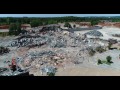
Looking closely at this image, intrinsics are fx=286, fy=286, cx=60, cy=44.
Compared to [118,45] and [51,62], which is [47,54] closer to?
[51,62]

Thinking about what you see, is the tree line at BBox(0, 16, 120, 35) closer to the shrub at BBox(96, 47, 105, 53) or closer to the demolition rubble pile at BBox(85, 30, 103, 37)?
the demolition rubble pile at BBox(85, 30, 103, 37)

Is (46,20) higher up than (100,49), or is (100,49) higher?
(46,20)

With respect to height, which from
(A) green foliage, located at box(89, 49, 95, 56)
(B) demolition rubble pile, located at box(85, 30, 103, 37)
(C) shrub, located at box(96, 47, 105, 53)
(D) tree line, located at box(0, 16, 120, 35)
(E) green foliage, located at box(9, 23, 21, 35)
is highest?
(D) tree line, located at box(0, 16, 120, 35)

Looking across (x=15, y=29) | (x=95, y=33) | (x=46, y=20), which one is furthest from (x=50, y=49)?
(x=95, y=33)

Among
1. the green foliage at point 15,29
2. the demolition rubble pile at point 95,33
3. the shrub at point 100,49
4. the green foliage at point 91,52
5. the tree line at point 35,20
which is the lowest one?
the green foliage at point 91,52

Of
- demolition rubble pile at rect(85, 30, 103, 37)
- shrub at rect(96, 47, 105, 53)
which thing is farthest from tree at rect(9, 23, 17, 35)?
shrub at rect(96, 47, 105, 53)

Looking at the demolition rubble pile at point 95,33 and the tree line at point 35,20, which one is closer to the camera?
the tree line at point 35,20

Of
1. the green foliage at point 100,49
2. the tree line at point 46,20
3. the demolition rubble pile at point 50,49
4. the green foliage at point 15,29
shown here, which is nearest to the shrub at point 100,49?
the green foliage at point 100,49

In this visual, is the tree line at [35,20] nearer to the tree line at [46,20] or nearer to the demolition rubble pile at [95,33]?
the tree line at [46,20]

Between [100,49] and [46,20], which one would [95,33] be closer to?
[100,49]

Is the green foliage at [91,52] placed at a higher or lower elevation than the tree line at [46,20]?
lower
